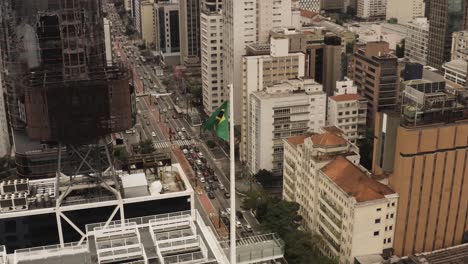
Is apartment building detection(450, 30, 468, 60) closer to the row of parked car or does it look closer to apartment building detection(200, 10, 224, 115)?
apartment building detection(200, 10, 224, 115)

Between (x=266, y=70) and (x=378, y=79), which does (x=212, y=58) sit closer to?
(x=266, y=70)

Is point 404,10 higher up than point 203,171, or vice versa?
point 404,10

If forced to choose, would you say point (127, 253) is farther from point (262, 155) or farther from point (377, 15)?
point (377, 15)

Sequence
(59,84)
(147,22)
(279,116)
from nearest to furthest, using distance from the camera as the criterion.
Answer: (59,84)
(279,116)
(147,22)

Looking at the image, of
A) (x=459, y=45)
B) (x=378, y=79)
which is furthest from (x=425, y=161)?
(x=459, y=45)

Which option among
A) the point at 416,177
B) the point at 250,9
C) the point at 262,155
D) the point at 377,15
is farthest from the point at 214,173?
the point at 377,15

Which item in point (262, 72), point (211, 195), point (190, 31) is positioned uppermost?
point (190, 31)
